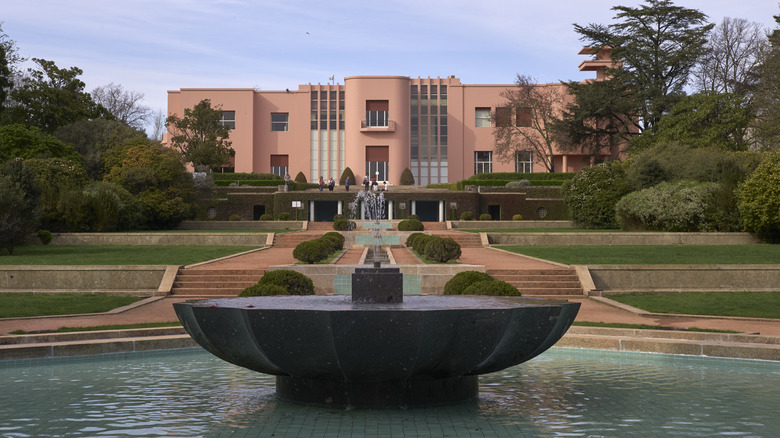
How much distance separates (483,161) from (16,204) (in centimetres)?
4417

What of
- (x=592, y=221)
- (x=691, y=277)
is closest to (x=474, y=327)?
(x=691, y=277)

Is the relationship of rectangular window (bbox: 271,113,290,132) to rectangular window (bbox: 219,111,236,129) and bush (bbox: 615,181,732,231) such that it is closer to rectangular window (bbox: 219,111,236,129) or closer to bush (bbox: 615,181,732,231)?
rectangular window (bbox: 219,111,236,129)

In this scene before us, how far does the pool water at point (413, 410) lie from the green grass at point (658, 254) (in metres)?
10.7

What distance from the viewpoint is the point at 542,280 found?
17453 millimetres

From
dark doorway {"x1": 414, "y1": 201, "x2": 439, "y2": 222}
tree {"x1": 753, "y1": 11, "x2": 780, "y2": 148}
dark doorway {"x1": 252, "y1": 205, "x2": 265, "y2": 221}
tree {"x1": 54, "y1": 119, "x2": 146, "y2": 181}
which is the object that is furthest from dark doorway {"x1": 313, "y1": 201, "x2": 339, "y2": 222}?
tree {"x1": 753, "y1": 11, "x2": 780, "y2": 148}

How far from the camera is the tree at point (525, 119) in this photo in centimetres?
5383

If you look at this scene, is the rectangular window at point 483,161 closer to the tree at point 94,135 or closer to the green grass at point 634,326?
the tree at point 94,135

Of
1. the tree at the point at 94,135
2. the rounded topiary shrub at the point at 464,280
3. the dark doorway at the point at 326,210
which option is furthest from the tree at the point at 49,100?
the rounded topiary shrub at the point at 464,280

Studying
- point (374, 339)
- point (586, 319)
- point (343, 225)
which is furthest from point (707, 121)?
point (374, 339)

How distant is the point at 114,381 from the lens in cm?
802

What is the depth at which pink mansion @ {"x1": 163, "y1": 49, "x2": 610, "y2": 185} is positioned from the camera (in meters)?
60.1

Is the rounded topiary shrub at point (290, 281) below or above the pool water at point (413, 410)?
above

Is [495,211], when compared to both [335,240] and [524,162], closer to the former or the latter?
[524,162]

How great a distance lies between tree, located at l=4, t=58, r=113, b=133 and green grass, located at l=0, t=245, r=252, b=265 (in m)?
29.0
